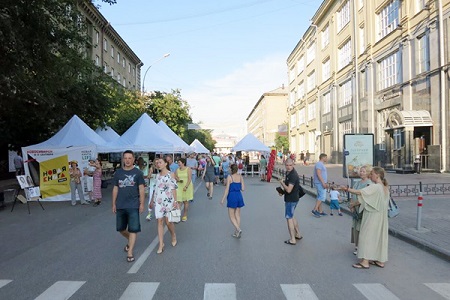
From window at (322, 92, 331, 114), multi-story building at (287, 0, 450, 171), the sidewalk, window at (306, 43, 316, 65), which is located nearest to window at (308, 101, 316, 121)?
multi-story building at (287, 0, 450, 171)

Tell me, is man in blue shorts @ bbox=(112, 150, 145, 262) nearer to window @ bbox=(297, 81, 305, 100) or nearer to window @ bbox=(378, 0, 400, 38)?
window @ bbox=(378, 0, 400, 38)

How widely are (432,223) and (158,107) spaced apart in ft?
103

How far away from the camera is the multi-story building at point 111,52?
41.4m

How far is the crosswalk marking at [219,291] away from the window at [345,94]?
34712mm

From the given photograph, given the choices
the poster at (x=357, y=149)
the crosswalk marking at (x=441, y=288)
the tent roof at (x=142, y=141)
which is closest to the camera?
the crosswalk marking at (x=441, y=288)

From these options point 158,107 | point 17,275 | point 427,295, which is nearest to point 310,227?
point 427,295

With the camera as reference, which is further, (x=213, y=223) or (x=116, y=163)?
(x=116, y=163)

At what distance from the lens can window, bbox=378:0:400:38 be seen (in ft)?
90.9

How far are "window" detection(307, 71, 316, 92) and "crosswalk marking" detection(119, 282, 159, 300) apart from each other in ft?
160

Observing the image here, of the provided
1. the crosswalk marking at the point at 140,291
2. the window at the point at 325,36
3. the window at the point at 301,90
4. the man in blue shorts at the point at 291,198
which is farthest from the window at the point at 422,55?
the window at the point at 301,90

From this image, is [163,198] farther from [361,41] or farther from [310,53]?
[310,53]

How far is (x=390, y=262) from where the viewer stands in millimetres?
6199

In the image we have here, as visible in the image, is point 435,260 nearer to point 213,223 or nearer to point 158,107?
point 213,223

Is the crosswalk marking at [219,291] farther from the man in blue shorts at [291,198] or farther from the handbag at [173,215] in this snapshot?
the man in blue shorts at [291,198]
